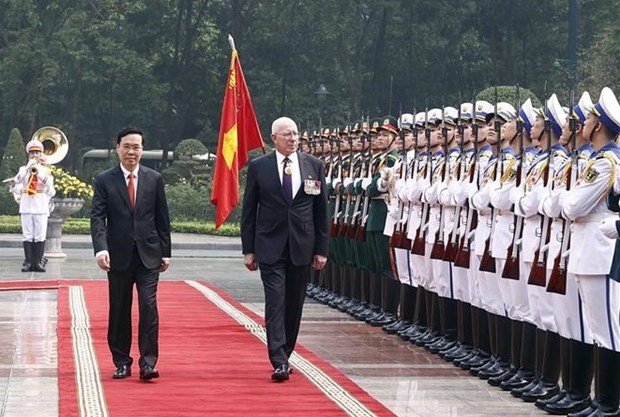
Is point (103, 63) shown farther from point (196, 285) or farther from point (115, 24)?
point (196, 285)

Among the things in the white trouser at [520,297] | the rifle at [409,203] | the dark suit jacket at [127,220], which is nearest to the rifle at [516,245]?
the white trouser at [520,297]

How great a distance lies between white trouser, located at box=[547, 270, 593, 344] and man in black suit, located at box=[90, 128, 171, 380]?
3.03 meters

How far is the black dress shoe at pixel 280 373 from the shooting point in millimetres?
11609

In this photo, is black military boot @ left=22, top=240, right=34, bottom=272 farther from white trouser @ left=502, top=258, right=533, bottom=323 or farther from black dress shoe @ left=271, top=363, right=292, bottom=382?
white trouser @ left=502, top=258, right=533, bottom=323

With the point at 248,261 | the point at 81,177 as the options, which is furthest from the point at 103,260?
the point at 81,177

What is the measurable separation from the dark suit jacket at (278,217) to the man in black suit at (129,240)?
2.33ft

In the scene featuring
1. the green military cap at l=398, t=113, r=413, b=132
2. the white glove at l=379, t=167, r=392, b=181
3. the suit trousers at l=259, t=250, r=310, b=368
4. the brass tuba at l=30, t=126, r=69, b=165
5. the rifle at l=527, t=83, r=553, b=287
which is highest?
the brass tuba at l=30, t=126, r=69, b=165

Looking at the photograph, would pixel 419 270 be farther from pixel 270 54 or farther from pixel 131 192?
pixel 270 54

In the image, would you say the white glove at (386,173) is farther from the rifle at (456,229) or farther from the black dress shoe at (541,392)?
the black dress shoe at (541,392)

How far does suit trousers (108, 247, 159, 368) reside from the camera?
11719 millimetres

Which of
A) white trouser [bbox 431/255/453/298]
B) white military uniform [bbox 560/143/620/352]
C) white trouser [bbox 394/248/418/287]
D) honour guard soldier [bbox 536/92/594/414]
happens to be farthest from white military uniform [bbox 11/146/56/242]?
white military uniform [bbox 560/143/620/352]

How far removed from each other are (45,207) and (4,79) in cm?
3366

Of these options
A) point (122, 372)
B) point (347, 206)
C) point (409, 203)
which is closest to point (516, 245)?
point (122, 372)

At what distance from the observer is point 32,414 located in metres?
10.0
